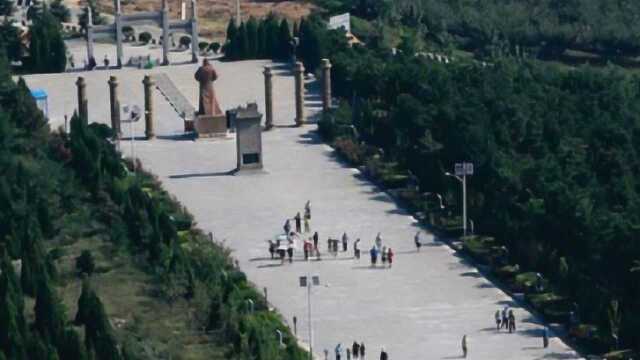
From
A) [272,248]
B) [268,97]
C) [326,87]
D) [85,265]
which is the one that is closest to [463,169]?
[272,248]

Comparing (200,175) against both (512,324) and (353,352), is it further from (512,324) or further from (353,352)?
(353,352)

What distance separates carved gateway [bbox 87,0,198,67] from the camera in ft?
407

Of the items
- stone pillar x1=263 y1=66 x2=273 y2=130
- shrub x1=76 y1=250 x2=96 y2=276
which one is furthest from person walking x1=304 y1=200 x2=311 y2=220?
stone pillar x1=263 y1=66 x2=273 y2=130

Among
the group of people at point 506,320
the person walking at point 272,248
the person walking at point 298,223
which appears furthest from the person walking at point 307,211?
the group of people at point 506,320

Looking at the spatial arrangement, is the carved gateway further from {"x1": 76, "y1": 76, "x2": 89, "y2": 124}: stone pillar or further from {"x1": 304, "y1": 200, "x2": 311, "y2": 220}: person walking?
{"x1": 304, "y1": 200, "x2": 311, "y2": 220}: person walking

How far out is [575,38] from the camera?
134500 millimetres

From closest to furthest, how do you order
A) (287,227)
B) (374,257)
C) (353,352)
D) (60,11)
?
(353,352) < (374,257) < (287,227) < (60,11)

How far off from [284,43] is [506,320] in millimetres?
39777

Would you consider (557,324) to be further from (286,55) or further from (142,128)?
(286,55)

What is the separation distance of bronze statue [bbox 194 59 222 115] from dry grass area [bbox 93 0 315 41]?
74.9 feet

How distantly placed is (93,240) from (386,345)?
13.2 m

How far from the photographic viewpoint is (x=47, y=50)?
123 meters

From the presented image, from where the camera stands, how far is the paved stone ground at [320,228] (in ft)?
288

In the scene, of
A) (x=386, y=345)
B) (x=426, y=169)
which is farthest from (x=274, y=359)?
(x=426, y=169)
